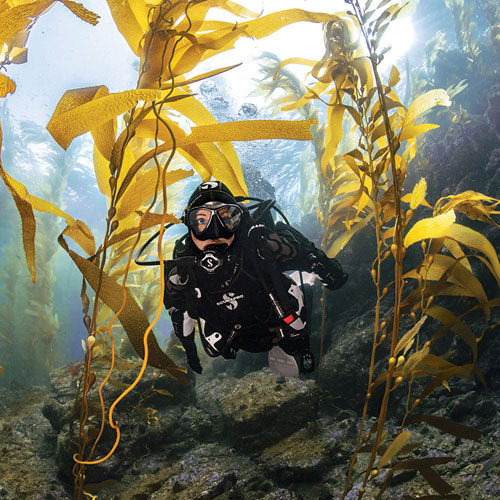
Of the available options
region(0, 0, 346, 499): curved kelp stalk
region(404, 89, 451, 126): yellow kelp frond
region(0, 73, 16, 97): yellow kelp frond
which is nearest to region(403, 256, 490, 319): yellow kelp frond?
region(404, 89, 451, 126): yellow kelp frond

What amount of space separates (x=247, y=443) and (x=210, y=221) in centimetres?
285

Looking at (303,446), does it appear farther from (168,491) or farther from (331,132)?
(331,132)

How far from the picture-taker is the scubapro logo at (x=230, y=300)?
85.6 inches

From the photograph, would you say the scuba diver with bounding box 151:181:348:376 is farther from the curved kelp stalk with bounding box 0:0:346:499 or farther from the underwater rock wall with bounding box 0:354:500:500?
the underwater rock wall with bounding box 0:354:500:500

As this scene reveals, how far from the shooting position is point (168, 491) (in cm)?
282

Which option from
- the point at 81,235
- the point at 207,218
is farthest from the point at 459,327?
the point at 81,235

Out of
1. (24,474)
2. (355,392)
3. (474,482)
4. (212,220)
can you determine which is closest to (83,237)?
(212,220)

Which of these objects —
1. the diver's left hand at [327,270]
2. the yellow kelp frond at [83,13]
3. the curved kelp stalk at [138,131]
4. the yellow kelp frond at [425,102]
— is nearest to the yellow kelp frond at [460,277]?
the diver's left hand at [327,270]

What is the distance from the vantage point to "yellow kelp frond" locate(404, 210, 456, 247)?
4.66 ft

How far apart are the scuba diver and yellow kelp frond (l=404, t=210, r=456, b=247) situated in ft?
3.02

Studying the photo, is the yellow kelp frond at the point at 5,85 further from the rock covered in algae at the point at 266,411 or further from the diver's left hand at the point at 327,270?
the rock covered in algae at the point at 266,411

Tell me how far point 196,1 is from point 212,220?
1.17 meters

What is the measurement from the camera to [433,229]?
1.45 meters

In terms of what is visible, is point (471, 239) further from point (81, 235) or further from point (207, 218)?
point (81, 235)
